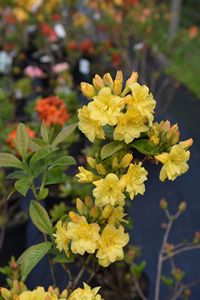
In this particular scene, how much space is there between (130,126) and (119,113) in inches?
1.4

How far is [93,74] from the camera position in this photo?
468cm

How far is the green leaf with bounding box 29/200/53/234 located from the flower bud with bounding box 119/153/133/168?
25cm

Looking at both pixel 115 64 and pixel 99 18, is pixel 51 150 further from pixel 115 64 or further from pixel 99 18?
pixel 99 18

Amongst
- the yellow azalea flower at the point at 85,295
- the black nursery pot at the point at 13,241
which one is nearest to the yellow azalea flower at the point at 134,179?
the yellow azalea flower at the point at 85,295

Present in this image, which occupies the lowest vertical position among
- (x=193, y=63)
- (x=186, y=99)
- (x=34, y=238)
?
(x=34, y=238)

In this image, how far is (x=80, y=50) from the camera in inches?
182

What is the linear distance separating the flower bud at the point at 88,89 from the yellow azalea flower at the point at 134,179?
175 millimetres

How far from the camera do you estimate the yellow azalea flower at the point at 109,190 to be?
3.25 feet

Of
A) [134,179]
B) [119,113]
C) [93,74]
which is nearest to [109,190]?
[134,179]

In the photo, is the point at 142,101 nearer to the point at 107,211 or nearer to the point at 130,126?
the point at 130,126

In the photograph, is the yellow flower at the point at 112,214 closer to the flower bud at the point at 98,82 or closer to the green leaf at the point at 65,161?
the green leaf at the point at 65,161

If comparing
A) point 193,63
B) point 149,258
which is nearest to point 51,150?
point 149,258

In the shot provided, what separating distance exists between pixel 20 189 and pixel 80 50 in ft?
12.0

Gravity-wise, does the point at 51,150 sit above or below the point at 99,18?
below
